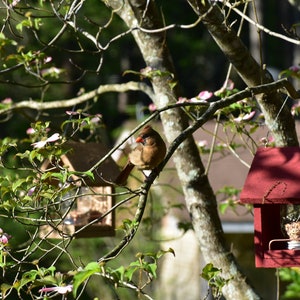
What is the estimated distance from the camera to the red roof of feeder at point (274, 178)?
338 cm

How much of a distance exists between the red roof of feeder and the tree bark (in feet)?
3.27

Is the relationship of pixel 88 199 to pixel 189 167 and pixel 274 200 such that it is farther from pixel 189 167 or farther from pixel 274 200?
pixel 274 200

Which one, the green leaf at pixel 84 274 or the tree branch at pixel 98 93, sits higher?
the tree branch at pixel 98 93

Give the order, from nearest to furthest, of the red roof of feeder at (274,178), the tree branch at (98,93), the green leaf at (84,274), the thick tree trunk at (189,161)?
1. the green leaf at (84,274)
2. the red roof of feeder at (274,178)
3. the thick tree trunk at (189,161)
4. the tree branch at (98,93)

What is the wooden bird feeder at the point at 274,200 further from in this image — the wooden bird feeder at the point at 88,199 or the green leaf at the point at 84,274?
the green leaf at the point at 84,274

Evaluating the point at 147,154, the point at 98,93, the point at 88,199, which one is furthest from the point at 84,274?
the point at 98,93

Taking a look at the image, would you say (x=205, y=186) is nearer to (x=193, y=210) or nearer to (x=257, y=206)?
(x=193, y=210)

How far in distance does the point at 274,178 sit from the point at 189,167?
115 cm

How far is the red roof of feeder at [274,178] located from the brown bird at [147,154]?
1.70ft

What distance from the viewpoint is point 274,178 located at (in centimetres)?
345

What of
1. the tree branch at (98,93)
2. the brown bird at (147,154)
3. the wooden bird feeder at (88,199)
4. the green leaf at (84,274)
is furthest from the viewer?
the tree branch at (98,93)

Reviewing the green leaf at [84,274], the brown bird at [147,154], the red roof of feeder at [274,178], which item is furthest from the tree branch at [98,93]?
the green leaf at [84,274]

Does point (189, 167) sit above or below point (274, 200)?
above

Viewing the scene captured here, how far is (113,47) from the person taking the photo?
2117 cm
